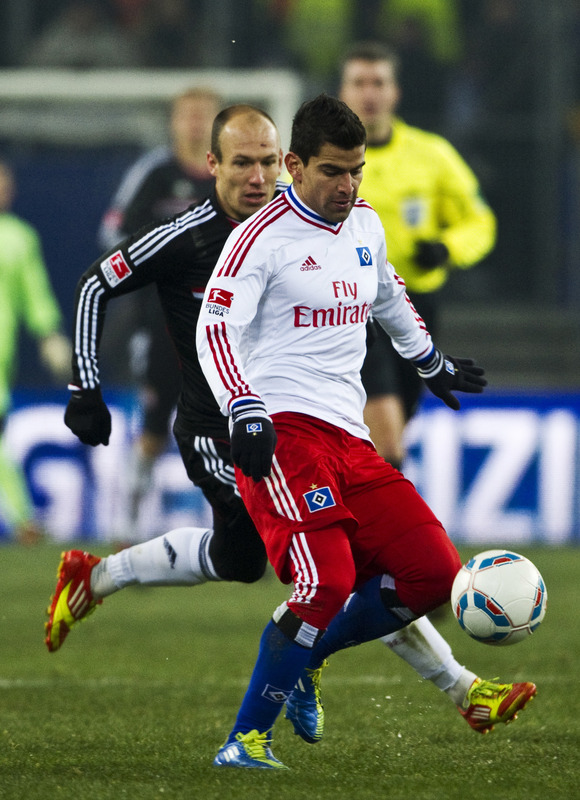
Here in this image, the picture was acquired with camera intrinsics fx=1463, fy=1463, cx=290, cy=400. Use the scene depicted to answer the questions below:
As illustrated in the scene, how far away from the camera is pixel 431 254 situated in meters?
6.59

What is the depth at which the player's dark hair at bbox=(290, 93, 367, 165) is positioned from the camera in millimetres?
4020

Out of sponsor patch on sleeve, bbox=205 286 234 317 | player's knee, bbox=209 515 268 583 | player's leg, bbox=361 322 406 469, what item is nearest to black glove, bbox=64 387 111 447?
player's knee, bbox=209 515 268 583

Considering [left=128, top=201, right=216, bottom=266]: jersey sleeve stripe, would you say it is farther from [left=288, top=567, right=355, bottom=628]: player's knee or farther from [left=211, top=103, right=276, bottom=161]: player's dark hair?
[left=288, top=567, right=355, bottom=628]: player's knee

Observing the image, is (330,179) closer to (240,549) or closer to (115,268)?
(115,268)

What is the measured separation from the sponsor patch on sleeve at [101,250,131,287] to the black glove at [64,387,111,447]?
36 cm

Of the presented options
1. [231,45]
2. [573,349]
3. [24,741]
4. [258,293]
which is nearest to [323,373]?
[258,293]

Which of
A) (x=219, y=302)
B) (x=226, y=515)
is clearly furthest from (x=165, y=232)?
(x=226, y=515)

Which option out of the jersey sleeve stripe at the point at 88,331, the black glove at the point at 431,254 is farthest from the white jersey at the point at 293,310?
the black glove at the point at 431,254

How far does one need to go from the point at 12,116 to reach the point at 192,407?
287 inches

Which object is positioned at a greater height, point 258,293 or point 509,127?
point 509,127

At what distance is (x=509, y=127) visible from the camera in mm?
13500

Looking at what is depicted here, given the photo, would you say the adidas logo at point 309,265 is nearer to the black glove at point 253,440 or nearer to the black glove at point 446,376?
the black glove at point 253,440

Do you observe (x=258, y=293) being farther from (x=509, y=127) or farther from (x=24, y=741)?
(x=509, y=127)

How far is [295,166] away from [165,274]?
2.67 feet
